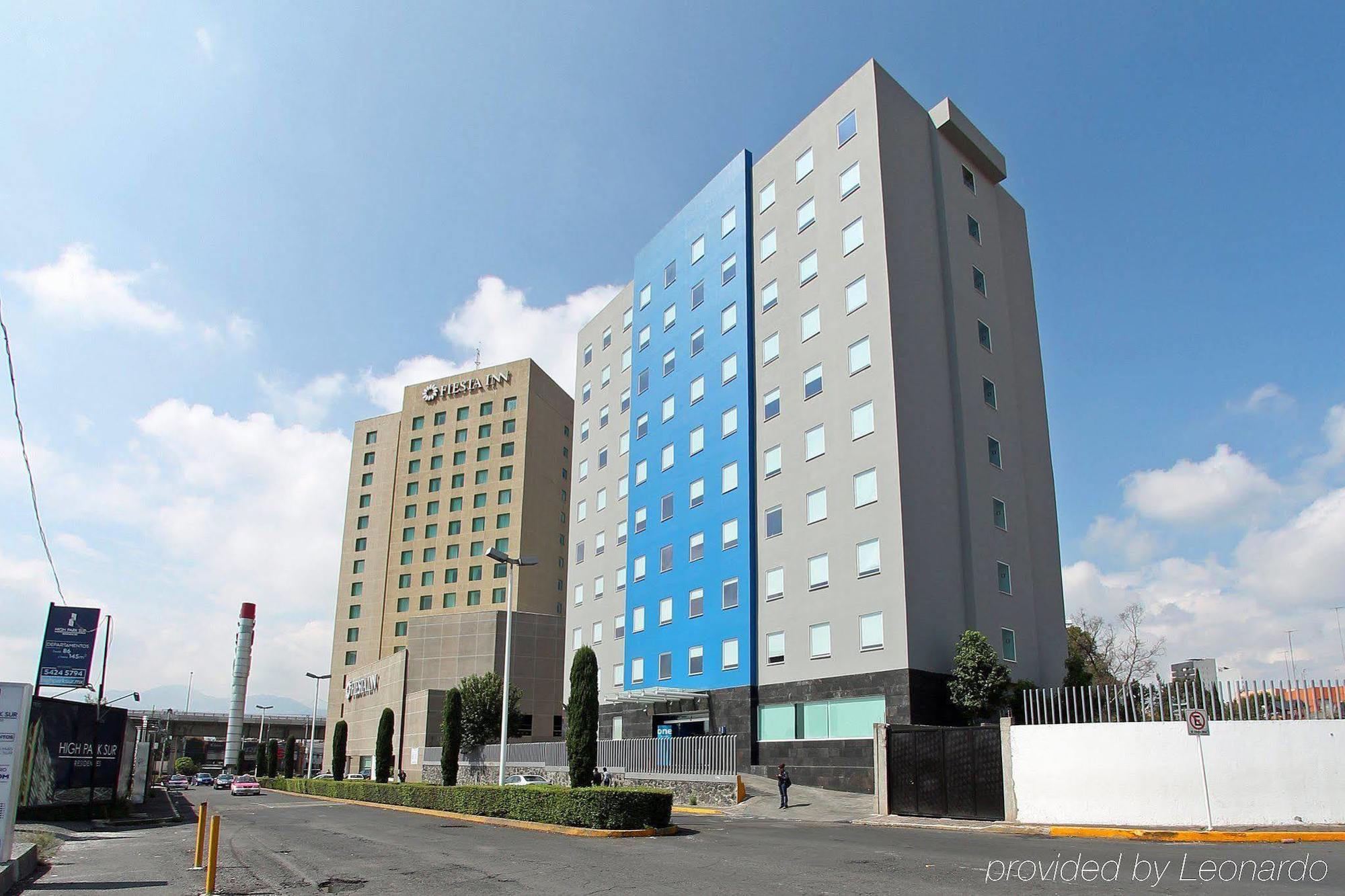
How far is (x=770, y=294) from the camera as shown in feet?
145

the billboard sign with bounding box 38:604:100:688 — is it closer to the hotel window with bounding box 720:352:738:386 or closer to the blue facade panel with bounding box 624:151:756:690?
the blue facade panel with bounding box 624:151:756:690

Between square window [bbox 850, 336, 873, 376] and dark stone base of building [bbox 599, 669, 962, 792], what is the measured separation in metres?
12.4

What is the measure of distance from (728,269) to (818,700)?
22.8 m

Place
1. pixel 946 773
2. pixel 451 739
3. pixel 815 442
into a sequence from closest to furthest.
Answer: pixel 946 773
pixel 815 442
pixel 451 739

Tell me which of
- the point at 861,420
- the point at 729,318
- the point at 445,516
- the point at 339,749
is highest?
the point at 729,318

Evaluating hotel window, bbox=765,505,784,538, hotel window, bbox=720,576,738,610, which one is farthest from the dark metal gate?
hotel window, bbox=720,576,738,610

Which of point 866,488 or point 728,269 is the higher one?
point 728,269

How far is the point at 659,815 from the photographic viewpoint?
2283 centimetres

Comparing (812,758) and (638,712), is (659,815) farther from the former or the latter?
(638,712)

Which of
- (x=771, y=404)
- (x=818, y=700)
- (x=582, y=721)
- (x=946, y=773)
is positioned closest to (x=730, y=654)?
(x=818, y=700)

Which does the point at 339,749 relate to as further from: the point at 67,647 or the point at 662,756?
the point at 662,756

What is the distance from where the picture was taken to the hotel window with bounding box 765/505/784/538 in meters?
40.3

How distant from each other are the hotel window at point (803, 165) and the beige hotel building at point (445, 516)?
48496mm

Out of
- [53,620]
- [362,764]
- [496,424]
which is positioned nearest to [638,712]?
[53,620]
